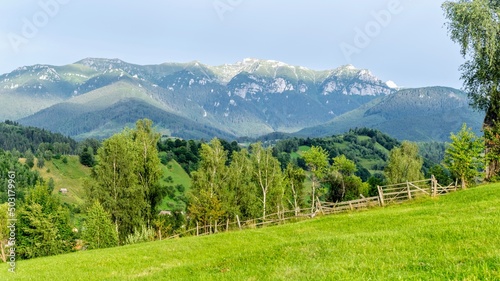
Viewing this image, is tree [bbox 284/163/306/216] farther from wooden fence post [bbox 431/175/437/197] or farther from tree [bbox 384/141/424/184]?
wooden fence post [bbox 431/175/437/197]

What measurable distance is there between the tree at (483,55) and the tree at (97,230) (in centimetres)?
5479

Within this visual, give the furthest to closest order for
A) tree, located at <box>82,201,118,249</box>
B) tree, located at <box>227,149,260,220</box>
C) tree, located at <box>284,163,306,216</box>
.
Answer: tree, located at <box>284,163,306,216</box>
tree, located at <box>227,149,260,220</box>
tree, located at <box>82,201,118,249</box>

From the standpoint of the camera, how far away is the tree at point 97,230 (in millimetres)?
54366

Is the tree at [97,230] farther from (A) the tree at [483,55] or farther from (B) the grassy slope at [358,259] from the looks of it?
(A) the tree at [483,55]

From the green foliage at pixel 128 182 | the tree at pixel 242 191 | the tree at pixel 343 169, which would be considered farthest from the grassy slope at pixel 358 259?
the tree at pixel 343 169

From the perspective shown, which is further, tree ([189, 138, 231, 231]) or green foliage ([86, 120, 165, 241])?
tree ([189, 138, 231, 231])

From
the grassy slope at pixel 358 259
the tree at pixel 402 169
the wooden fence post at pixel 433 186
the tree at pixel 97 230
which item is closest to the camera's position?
the grassy slope at pixel 358 259

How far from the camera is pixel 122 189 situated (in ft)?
213

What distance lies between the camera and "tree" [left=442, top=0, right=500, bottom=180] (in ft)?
144

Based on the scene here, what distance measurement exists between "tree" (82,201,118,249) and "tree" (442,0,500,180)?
180ft

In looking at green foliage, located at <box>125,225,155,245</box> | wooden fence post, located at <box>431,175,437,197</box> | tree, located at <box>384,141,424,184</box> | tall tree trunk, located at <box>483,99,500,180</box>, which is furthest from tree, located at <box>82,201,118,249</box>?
tree, located at <box>384,141,424,184</box>

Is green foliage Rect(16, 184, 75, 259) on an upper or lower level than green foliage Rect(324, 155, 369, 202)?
upper

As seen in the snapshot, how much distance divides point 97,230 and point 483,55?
5832 cm

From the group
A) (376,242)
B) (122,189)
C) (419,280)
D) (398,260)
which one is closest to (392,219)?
(376,242)
